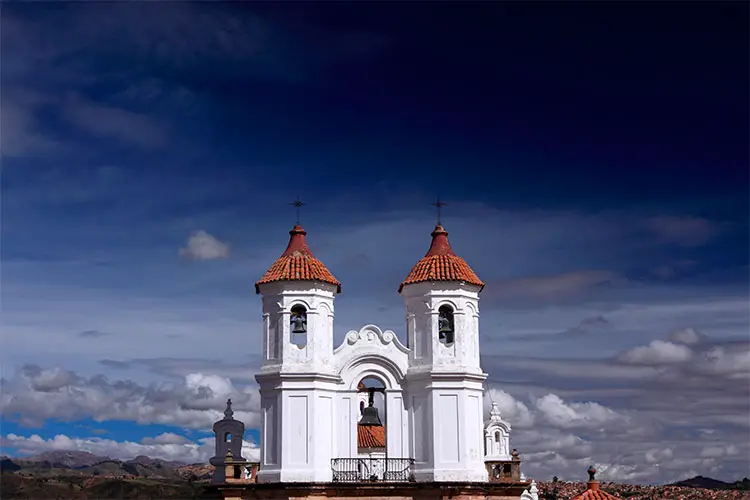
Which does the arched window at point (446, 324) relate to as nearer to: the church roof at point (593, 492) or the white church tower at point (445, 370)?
the white church tower at point (445, 370)

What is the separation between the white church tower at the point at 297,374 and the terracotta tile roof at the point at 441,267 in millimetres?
3767

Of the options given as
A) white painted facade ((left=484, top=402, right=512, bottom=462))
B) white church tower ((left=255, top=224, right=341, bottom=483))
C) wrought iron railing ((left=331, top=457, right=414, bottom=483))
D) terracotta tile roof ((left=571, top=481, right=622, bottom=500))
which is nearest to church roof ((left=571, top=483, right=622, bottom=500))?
terracotta tile roof ((left=571, top=481, right=622, bottom=500))

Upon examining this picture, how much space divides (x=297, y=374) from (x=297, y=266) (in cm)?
480

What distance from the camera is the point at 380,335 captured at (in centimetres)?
4397

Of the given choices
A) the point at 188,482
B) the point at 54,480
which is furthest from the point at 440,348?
the point at 54,480

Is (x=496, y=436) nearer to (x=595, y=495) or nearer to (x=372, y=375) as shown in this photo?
(x=595, y=495)

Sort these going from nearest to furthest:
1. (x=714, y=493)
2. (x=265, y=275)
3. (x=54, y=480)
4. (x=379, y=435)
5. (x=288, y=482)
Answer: (x=288, y=482), (x=265, y=275), (x=54, y=480), (x=379, y=435), (x=714, y=493)

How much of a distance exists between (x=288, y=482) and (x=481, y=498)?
7.95 m

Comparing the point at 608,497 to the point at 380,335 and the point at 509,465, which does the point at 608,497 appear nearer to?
the point at 509,465

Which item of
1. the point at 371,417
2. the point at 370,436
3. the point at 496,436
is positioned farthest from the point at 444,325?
the point at 370,436

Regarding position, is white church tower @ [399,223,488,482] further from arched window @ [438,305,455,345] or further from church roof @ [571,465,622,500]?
church roof @ [571,465,622,500]

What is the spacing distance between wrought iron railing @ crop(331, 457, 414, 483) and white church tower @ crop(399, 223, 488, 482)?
0.53m

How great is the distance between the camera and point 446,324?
144 feet

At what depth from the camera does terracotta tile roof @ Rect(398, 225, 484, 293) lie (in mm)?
43688
